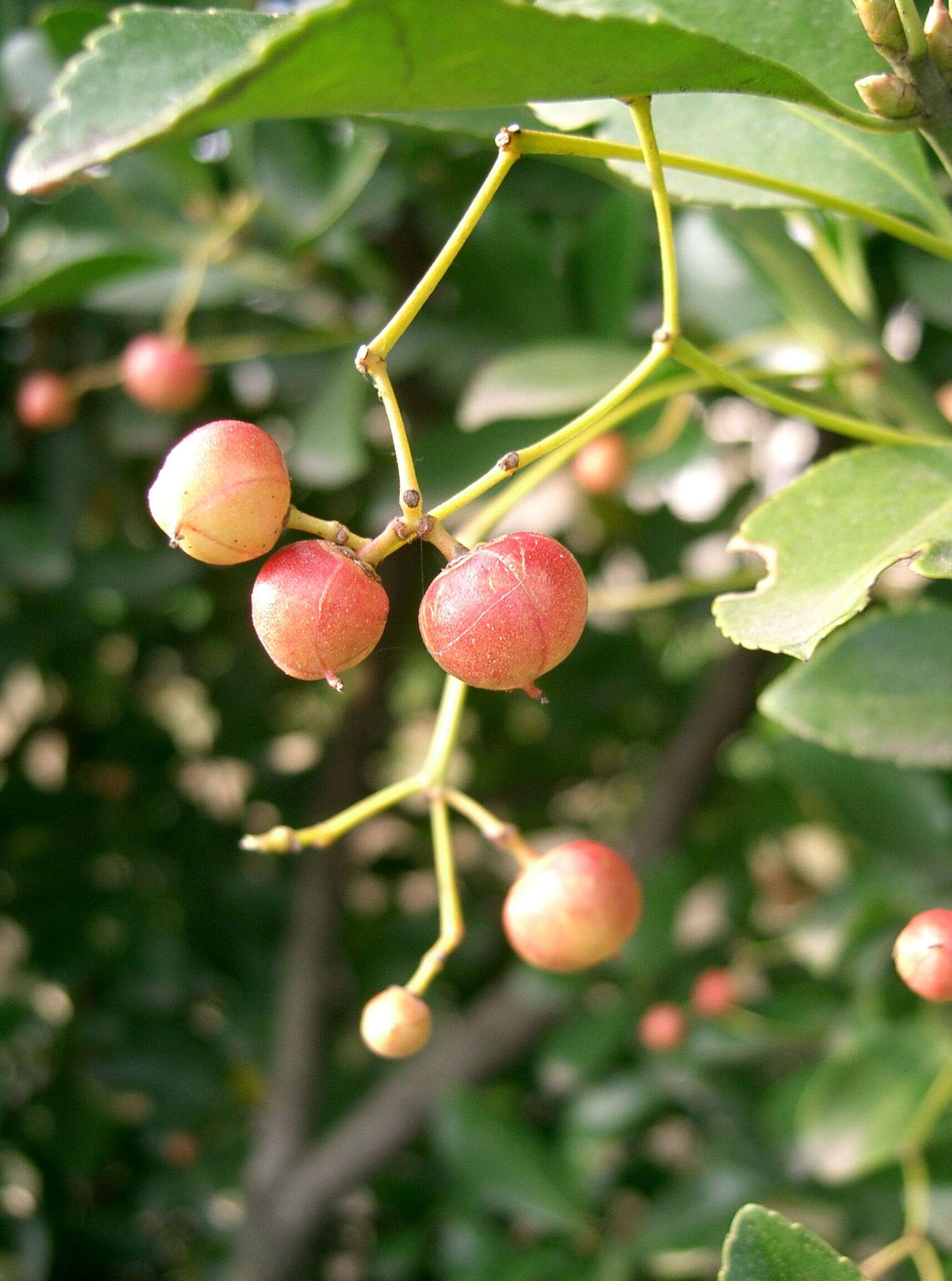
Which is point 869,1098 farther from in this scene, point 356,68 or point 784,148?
point 356,68

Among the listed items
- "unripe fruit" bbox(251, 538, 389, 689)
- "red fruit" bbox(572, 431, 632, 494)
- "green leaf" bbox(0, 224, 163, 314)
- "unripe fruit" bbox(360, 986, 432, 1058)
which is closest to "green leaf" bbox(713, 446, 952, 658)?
"unripe fruit" bbox(251, 538, 389, 689)

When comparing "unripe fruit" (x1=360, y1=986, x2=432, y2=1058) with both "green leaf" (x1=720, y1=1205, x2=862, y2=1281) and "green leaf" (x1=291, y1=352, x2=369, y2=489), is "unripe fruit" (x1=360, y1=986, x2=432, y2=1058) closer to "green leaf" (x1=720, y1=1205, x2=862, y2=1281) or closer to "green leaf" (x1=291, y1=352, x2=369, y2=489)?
"green leaf" (x1=720, y1=1205, x2=862, y2=1281)

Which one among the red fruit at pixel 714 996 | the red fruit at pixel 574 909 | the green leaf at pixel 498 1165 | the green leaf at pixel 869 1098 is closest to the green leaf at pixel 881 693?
the red fruit at pixel 574 909

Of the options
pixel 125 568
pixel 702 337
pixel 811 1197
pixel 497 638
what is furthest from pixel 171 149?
pixel 811 1197

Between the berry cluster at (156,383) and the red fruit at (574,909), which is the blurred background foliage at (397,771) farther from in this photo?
the red fruit at (574,909)

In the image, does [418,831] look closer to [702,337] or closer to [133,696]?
[133,696]

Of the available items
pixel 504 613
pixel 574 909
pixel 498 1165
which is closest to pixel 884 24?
pixel 504 613

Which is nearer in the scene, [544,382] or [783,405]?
[783,405]
